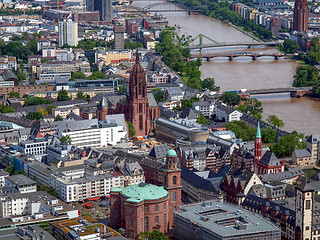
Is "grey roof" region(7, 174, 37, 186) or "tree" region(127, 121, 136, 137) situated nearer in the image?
"grey roof" region(7, 174, 37, 186)

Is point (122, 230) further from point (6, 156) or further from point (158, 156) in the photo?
point (6, 156)

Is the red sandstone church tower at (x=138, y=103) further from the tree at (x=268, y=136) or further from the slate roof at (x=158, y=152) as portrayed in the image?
the slate roof at (x=158, y=152)

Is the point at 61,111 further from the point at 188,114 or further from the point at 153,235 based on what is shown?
the point at 153,235

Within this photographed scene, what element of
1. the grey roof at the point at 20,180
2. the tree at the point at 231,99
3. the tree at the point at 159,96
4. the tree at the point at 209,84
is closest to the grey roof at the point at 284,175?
the grey roof at the point at 20,180

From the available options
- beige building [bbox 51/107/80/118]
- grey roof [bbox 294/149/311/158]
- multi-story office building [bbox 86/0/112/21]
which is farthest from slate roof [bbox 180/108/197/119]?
multi-story office building [bbox 86/0/112/21]

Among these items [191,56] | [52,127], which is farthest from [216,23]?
[52,127]

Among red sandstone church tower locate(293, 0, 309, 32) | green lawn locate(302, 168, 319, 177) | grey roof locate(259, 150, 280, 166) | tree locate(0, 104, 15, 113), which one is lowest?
green lawn locate(302, 168, 319, 177)

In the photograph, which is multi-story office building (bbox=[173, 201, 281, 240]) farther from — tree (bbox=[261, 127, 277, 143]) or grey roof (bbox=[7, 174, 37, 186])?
tree (bbox=[261, 127, 277, 143])
